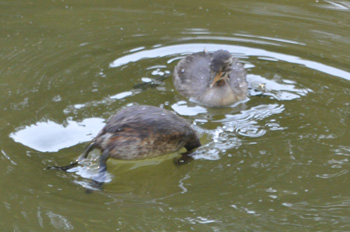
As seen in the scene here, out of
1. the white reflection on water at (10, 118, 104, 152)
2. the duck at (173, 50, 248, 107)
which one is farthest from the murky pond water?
the duck at (173, 50, 248, 107)

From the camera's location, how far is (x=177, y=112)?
8.04m

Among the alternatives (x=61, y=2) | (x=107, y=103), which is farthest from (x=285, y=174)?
(x=61, y=2)

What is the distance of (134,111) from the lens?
264 inches

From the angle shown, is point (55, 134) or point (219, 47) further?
point (219, 47)

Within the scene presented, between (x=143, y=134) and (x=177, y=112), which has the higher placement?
(x=143, y=134)

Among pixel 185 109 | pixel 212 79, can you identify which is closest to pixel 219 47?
pixel 212 79

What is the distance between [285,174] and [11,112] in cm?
312

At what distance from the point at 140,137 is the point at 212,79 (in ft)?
7.70

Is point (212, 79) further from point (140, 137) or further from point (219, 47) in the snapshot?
point (140, 137)

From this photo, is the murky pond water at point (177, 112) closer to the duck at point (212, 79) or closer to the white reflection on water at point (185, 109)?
the white reflection on water at point (185, 109)

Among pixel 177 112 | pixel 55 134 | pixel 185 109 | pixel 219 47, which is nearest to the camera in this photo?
pixel 55 134

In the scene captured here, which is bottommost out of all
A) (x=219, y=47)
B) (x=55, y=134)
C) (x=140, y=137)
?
(x=55, y=134)

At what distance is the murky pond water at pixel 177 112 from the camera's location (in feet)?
19.2

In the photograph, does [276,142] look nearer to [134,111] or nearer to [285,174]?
[285,174]
